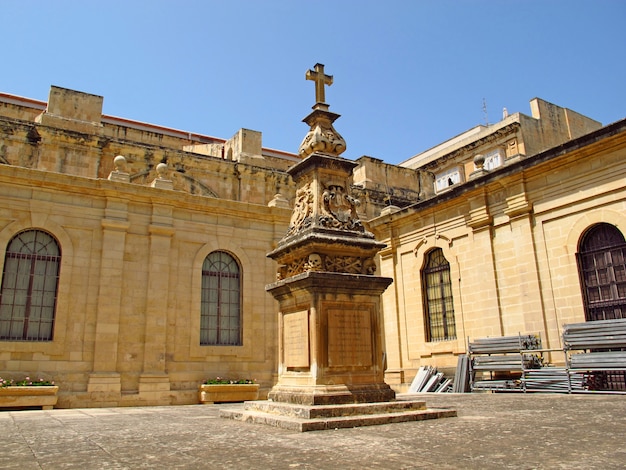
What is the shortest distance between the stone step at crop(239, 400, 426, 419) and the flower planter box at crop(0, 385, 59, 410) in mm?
8155

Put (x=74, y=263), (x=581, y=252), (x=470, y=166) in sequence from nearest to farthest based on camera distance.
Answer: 1. (x=581, y=252)
2. (x=74, y=263)
3. (x=470, y=166)

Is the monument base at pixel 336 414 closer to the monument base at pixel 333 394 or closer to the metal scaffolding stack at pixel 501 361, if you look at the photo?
the monument base at pixel 333 394

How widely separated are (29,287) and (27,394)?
307 centimetres

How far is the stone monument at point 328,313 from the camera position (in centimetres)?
682

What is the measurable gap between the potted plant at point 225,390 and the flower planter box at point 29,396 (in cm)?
389

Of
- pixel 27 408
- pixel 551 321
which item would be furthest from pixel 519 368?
pixel 27 408

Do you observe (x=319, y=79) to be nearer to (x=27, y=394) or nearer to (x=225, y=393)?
(x=225, y=393)

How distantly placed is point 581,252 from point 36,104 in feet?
85.7

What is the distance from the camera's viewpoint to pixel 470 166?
3150 cm

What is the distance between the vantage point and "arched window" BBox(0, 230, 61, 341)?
14.0m

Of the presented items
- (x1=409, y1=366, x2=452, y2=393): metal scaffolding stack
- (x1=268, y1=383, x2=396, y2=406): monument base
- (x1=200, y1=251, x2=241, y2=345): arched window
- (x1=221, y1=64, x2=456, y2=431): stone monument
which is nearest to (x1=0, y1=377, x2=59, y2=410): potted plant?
(x1=200, y1=251, x2=241, y2=345): arched window

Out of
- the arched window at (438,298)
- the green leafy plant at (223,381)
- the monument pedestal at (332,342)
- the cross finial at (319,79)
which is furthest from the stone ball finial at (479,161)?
the green leafy plant at (223,381)

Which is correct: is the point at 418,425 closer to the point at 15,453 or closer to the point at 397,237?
the point at 15,453

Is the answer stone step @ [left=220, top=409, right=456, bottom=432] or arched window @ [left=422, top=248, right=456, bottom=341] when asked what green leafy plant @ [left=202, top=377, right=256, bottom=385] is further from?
stone step @ [left=220, top=409, right=456, bottom=432]
